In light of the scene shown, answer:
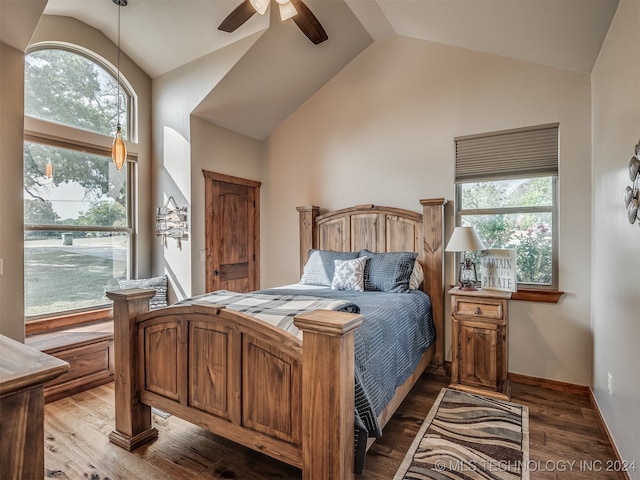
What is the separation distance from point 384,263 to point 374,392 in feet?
5.41

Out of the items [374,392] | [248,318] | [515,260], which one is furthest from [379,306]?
[515,260]

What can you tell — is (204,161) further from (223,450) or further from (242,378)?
(223,450)

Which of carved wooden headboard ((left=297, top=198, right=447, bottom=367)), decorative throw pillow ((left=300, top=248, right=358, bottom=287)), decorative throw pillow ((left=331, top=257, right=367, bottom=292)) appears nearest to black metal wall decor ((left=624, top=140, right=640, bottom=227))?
carved wooden headboard ((left=297, top=198, right=447, bottom=367))

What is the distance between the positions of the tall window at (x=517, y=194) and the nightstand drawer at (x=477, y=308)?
1.97 ft

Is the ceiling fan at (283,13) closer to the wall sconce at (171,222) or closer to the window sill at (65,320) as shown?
the wall sconce at (171,222)

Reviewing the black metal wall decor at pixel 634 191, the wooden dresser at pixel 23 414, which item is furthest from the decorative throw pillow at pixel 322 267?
the wooden dresser at pixel 23 414

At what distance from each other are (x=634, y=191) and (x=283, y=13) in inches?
95.5

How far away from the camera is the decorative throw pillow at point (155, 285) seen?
3930mm

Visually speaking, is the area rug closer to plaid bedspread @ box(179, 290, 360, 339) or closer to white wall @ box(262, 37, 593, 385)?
white wall @ box(262, 37, 593, 385)

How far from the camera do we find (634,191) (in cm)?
166

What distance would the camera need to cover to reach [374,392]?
1.89 meters

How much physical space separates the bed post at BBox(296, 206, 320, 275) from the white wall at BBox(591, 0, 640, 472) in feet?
8.96

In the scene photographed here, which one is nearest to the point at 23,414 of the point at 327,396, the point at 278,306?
the point at 327,396

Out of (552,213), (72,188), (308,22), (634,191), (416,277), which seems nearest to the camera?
(634,191)
